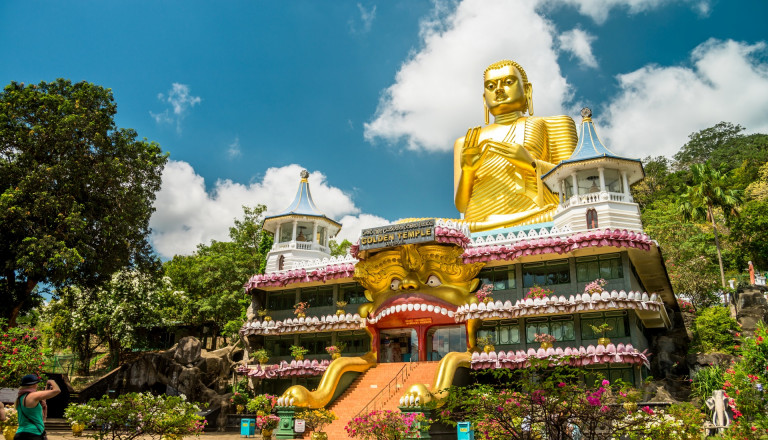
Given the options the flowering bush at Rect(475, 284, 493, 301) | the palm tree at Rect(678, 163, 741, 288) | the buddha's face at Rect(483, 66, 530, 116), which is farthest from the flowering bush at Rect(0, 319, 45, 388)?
the palm tree at Rect(678, 163, 741, 288)

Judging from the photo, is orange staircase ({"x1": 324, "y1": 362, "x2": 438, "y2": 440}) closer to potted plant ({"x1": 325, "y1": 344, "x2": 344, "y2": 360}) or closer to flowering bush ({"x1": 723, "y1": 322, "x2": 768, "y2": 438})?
potted plant ({"x1": 325, "y1": 344, "x2": 344, "y2": 360})

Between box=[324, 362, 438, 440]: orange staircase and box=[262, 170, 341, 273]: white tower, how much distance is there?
8117 mm

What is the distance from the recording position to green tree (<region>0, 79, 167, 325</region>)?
2348 cm

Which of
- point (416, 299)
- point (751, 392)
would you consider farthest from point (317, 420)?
point (751, 392)

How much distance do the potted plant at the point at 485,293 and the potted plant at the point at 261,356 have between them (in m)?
11.2

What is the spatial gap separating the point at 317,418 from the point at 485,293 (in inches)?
347

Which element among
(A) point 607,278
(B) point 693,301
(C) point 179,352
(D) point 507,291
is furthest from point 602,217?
(C) point 179,352

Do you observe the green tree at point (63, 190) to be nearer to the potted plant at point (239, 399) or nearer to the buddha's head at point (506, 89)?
the potted plant at point (239, 399)

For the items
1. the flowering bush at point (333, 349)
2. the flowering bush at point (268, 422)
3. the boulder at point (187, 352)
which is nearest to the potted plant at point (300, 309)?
the flowering bush at point (333, 349)

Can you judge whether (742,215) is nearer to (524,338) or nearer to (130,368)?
(524,338)

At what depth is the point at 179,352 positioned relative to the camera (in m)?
31.0

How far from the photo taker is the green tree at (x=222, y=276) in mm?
36828

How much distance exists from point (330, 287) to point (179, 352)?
29.4 feet

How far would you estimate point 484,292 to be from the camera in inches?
968
